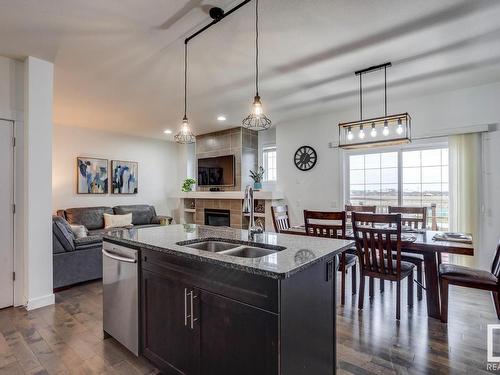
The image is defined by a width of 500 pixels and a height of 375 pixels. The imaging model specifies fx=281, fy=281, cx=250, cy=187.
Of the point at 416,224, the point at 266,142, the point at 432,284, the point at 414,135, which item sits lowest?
the point at 432,284

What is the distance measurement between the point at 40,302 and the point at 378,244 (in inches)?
141

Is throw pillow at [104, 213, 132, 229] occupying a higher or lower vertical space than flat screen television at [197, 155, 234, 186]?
lower

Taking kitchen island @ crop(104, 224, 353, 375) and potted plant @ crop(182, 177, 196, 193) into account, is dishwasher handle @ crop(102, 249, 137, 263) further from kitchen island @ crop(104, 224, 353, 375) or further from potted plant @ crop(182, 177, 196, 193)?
potted plant @ crop(182, 177, 196, 193)

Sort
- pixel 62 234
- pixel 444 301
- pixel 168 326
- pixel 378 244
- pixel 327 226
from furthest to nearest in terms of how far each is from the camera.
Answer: pixel 62 234 < pixel 327 226 < pixel 378 244 < pixel 444 301 < pixel 168 326

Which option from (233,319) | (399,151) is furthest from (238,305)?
(399,151)

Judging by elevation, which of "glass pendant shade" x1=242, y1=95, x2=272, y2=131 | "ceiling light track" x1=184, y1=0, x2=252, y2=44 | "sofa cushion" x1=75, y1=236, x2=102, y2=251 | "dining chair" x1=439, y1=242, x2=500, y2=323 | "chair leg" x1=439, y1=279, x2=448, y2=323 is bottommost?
"chair leg" x1=439, y1=279, x2=448, y2=323

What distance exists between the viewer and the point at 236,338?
1.44 meters

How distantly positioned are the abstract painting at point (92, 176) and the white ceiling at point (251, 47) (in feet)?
6.19

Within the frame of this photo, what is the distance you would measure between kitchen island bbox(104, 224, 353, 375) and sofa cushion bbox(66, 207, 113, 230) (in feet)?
13.9

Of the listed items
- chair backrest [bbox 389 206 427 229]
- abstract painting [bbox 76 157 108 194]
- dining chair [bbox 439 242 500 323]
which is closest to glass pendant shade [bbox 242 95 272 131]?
dining chair [bbox 439 242 500 323]

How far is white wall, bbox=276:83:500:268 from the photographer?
150 inches

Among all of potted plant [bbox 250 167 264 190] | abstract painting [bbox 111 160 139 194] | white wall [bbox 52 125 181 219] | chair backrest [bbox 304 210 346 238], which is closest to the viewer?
chair backrest [bbox 304 210 346 238]

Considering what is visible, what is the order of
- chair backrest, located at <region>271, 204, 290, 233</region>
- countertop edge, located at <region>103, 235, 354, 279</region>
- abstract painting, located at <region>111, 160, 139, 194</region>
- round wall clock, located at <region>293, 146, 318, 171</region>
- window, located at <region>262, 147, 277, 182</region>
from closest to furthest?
countertop edge, located at <region>103, 235, 354, 279</region> → chair backrest, located at <region>271, 204, 290, 233</region> → round wall clock, located at <region>293, 146, 318, 171</region> → window, located at <region>262, 147, 277, 182</region> → abstract painting, located at <region>111, 160, 139, 194</region>

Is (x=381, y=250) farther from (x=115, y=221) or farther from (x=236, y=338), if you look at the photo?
(x=115, y=221)
